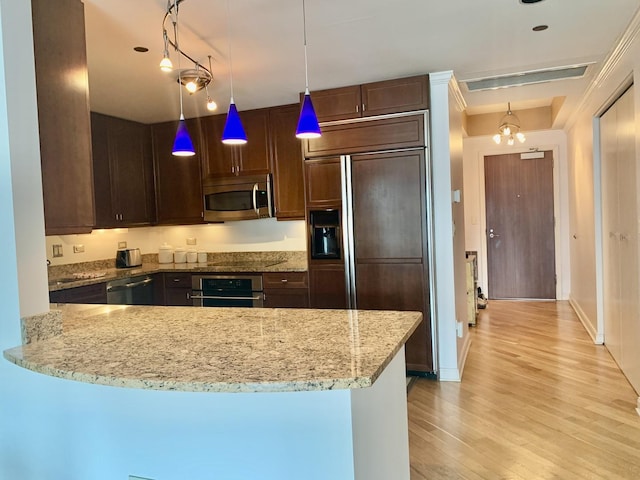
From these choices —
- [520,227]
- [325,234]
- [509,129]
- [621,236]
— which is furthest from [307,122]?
[520,227]

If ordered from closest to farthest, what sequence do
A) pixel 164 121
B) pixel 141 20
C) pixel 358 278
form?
pixel 141 20 < pixel 358 278 < pixel 164 121

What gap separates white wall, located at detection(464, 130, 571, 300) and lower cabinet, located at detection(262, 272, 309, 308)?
368 centimetres

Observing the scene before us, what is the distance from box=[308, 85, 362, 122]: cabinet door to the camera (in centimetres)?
356

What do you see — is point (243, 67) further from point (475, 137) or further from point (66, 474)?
point (475, 137)

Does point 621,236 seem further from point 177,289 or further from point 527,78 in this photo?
point 177,289

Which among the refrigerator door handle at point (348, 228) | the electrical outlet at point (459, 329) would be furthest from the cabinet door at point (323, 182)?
the electrical outlet at point (459, 329)

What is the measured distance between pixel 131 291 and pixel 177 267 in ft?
1.86

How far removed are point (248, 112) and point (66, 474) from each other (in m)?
3.40

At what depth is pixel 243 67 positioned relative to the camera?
308 cm

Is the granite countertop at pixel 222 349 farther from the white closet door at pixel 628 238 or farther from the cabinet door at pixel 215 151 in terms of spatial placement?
the cabinet door at pixel 215 151

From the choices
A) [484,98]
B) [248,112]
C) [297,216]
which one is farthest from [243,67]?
[484,98]

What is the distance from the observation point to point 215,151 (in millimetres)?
4430

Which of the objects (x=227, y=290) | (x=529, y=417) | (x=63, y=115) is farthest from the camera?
(x=227, y=290)

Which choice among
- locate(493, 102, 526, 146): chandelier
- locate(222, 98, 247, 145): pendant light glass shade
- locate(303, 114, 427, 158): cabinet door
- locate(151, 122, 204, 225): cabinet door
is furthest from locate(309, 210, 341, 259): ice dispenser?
locate(493, 102, 526, 146): chandelier
